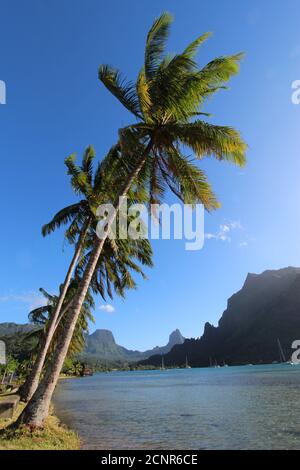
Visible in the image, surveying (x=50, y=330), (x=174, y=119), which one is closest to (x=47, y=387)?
(x=50, y=330)

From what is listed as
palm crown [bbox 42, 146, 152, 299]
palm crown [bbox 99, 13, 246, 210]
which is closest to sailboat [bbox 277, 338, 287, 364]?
palm crown [bbox 42, 146, 152, 299]

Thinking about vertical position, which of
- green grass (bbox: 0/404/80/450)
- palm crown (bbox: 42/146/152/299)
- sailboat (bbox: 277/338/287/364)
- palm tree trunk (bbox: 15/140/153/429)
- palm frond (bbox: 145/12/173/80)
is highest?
palm frond (bbox: 145/12/173/80)

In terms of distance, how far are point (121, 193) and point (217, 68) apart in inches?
230

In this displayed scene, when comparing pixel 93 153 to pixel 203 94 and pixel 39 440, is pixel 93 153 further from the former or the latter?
pixel 39 440

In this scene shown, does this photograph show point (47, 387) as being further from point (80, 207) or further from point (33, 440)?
point (80, 207)

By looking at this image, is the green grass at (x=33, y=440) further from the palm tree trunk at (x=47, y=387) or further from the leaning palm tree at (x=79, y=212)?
the leaning palm tree at (x=79, y=212)

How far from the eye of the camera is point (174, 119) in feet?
46.7

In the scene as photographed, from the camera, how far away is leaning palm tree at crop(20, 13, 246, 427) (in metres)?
13.3

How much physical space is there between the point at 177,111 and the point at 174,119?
0.72 m

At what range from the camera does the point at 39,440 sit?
31.8 ft

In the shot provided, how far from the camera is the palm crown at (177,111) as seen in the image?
13.4 metres

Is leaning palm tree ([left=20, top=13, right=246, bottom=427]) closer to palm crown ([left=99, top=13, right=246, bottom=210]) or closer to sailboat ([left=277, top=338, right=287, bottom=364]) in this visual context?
palm crown ([left=99, top=13, right=246, bottom=210])

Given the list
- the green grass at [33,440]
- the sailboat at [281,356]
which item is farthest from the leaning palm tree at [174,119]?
the sailboat at [281,356]
